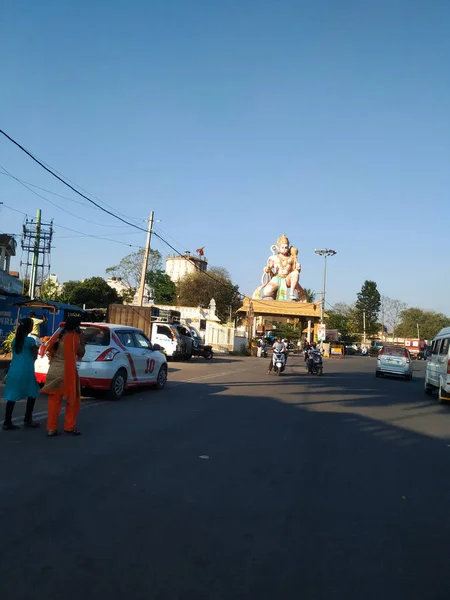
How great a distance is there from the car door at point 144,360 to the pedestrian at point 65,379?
197 inches

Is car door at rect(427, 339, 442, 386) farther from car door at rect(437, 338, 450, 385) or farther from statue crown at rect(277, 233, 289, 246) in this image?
statue crown at rect(277, 233, 289, 246)

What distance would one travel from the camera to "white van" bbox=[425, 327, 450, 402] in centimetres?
1520

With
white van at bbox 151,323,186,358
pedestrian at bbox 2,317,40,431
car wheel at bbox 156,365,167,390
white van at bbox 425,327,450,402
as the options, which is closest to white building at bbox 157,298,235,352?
white van at bbox 151,323,186,358

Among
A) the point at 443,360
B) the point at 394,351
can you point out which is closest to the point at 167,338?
the point at 394,351

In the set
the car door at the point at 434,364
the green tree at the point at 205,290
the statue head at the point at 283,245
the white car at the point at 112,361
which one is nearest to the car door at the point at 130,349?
the white car at the point at 112,361

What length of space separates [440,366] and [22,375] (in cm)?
1184

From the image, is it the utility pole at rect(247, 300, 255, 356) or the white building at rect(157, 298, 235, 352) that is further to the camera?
the utility pole at rect(247, 300, 255, 356)

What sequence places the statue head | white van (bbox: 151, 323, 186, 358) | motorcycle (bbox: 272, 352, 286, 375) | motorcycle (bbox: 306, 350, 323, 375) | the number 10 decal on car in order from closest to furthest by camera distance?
1. the number 10 decal on car
2. motorcycle (bbox: 272, 352, 286, 375)
3. motorcycle (bbox: 306, 350, 323, 375)
4. white van (bbox: 151, 323, 186, 358)
5. the statue head

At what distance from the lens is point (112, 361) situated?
12.3m

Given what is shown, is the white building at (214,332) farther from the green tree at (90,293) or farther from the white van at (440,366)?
the white van at (440,366)

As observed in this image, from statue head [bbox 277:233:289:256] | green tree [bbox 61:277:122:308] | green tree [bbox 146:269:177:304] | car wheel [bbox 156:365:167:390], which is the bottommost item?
car wheel [bbox 156:365:167:390]

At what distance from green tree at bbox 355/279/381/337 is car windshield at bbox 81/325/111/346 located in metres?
99.5

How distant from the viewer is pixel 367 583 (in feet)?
12.6

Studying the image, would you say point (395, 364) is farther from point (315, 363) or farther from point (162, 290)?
point (162, 290)
